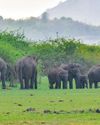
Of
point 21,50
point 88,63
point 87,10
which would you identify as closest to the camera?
point 21,50

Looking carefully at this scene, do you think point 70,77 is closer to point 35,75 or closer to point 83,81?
point 83,81

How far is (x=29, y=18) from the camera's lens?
307 feet

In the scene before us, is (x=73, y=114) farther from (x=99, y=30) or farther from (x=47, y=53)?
(x=99, y=30)

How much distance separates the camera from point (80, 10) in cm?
15425

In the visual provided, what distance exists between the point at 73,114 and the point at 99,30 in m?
126

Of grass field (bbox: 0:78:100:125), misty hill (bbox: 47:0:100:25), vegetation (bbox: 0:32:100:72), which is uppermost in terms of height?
misty hill (bbox: 47:0:100:25)

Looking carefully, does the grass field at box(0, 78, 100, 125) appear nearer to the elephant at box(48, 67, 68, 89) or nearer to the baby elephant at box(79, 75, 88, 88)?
the elephant at box(48, 67, 68, 89)

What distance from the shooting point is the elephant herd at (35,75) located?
37438 millimetres

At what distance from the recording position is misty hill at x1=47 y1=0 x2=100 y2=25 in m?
147

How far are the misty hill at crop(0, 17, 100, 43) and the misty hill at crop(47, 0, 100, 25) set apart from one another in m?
3.92

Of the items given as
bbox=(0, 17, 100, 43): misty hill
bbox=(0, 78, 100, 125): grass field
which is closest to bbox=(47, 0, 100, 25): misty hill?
bbox=(0, 17, 100, 43): misty hill

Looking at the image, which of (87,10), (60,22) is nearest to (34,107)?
(60,22)

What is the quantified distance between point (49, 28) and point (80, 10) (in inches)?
1482

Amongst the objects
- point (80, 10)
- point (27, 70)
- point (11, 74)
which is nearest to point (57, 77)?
point (27, 70)
